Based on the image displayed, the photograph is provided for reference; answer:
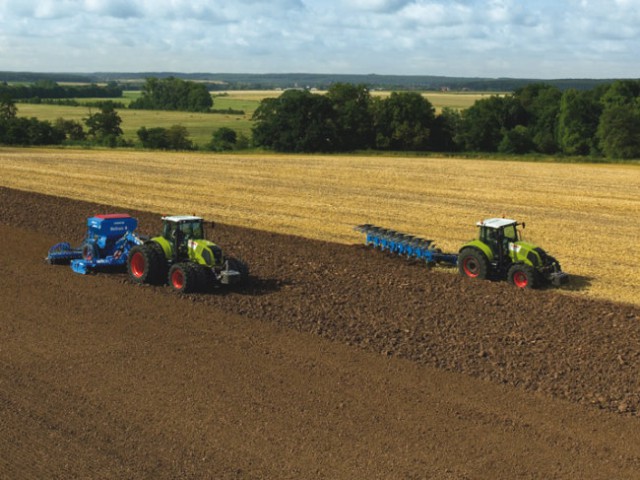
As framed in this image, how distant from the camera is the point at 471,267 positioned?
67.6ft

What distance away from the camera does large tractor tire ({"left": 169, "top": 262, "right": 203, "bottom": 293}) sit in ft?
59.9

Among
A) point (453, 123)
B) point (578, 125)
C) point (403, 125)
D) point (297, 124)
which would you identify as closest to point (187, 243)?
point (297, 124)

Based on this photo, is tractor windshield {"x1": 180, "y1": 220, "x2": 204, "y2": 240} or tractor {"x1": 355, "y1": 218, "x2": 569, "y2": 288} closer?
tractor windshield {"x1": 180, "y1": 220, "x2": 204, "y2": 240}

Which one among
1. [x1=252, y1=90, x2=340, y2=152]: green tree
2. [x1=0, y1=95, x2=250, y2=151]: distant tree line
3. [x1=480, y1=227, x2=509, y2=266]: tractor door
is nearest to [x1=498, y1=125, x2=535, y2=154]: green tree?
[x1=252, y1=90, x2=340, y2=152]: green tree

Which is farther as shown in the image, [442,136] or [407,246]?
[442,136]

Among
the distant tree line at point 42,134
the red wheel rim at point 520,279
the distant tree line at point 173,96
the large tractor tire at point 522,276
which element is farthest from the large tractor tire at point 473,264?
the distant tree line at point 173,96

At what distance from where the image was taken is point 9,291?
744 inches

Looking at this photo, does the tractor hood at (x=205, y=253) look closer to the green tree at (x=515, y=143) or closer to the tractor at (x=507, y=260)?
the tractor at (x=507, y=260)

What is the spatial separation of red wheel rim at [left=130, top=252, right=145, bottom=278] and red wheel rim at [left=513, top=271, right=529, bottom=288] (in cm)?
943

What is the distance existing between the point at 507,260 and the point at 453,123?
68.3 meters

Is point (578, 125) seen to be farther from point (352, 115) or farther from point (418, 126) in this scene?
point (352, 115)

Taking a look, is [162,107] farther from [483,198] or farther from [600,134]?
[483,198]

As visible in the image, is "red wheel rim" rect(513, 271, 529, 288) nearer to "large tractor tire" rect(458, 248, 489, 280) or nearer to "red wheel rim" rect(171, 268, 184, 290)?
"large tractor tire" rect(458, 248, 489, 280)

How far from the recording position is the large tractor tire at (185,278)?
719 inches
